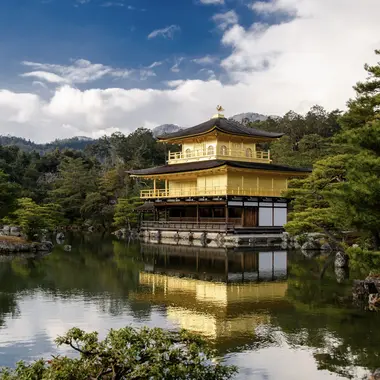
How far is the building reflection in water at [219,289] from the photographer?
468 inches

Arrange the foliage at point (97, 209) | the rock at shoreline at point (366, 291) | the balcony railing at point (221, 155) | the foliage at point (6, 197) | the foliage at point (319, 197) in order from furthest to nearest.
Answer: the foliage at point (97, 209) < the balcony railing at point (221, 155) < the foliage at point (6, 197) < the foliage at point (319, 197) < the rock at shoreline at point (366, 291)

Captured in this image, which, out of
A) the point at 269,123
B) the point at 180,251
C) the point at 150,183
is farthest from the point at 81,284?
the point at 269,123

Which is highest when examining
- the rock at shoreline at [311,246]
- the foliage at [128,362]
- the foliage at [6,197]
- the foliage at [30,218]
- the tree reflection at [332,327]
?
the foliage at [6,197]

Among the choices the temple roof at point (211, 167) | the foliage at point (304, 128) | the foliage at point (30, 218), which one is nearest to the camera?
the foliage at point (30, 218)

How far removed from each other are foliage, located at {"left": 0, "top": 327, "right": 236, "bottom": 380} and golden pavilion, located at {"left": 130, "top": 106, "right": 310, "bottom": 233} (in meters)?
28.3

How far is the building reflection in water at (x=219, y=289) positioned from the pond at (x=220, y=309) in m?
0.03

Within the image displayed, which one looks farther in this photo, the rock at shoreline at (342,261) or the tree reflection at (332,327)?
the rock at shoreline at (342,261)

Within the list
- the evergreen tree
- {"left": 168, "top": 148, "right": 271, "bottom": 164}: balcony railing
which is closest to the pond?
{"left": 168, "top": 148, "right": 271, "bottom": 164}: balcony railing

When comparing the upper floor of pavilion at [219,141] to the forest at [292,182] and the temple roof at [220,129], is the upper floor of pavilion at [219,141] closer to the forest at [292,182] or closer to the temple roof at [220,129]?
the temple roof at [220,129]

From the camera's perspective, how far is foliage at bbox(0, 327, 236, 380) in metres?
6.25

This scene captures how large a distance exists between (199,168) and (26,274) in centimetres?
1908

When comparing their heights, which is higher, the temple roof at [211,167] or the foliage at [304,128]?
the foliage at [304,128]

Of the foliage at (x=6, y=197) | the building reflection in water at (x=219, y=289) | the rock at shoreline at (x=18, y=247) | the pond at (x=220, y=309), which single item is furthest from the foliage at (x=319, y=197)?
the foliage at (x=6, y=197)

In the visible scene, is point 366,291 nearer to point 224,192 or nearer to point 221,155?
point 224,192
